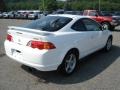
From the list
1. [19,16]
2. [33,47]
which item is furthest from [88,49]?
[19,16]

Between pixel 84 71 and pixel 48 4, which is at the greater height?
pixel 84 71

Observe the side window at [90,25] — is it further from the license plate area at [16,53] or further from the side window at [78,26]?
the license plate area at [16,53]

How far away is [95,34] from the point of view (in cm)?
760

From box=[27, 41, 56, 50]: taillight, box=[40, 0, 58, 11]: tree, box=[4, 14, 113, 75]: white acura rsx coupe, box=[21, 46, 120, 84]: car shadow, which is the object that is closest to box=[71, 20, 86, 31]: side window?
box=[4, 14, 113, 75]: white acura rsx coupe

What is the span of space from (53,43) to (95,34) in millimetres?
2358

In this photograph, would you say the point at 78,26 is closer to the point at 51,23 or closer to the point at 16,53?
the point at 51,23

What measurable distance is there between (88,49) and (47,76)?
168 cm

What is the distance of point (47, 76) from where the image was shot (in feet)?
20.4

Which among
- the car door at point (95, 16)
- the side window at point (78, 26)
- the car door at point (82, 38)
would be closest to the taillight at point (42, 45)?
the car door at point (82, 38)

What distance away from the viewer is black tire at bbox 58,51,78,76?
6048mm

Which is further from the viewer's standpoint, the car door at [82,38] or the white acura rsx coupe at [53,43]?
the car door at [82,38]

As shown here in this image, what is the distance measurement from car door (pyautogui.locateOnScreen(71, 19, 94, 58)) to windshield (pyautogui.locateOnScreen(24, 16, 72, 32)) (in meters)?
0.31

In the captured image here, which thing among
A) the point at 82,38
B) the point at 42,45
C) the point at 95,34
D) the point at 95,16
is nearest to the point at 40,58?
the point at 42,45

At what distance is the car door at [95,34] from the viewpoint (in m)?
7.38
